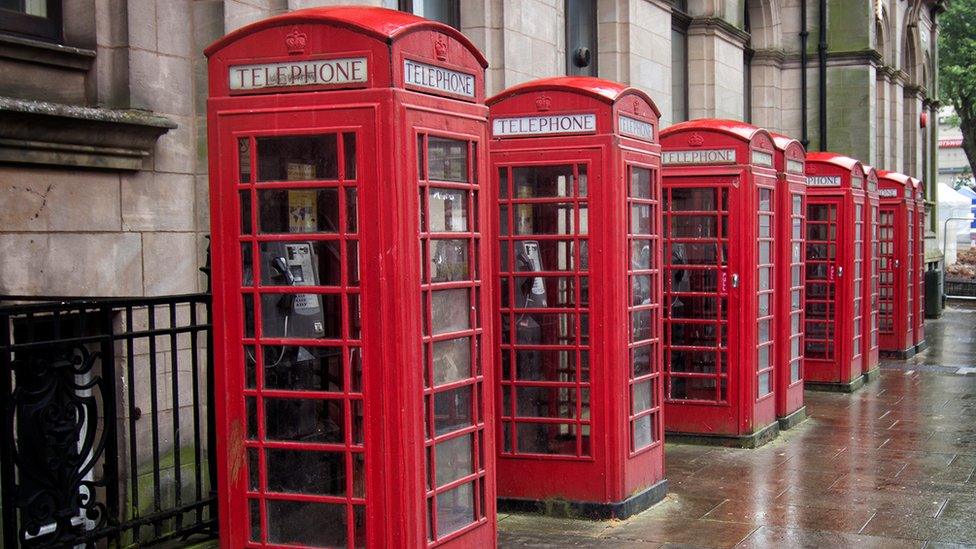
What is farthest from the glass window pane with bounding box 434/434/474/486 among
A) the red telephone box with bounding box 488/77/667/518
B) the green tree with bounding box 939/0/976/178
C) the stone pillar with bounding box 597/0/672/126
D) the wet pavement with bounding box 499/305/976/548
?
the green tree with bounding box 939/0/976/178

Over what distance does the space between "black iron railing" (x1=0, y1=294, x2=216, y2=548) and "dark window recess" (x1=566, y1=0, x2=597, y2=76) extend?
7.19 meters

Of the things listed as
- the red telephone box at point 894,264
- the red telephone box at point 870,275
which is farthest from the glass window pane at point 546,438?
the red telephone box at point 894,264

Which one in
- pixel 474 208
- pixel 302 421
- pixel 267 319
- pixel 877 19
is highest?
pixel 877 19

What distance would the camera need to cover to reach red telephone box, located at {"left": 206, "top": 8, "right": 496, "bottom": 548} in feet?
17.1

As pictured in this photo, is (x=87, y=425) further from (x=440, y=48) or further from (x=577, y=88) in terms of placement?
(x=577, y=88)

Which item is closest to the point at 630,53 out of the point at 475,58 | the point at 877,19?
the point at 475,58

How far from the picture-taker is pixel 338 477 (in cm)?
541

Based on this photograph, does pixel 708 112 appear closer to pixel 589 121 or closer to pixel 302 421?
pixel 589 121

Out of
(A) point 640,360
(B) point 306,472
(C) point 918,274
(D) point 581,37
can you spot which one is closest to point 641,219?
(A) point 640,360

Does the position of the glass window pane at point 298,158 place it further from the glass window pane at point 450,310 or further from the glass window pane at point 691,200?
the glass window pane at point 691,200

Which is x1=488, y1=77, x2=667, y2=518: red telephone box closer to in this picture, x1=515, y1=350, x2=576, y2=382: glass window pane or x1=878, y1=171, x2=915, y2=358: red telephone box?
x1=515, y1=350, x2=576, y2=382: glass window pane

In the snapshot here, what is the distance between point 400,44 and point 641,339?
3.49 m

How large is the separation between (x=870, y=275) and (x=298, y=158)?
10956 millimetres

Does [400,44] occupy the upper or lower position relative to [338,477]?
upper
